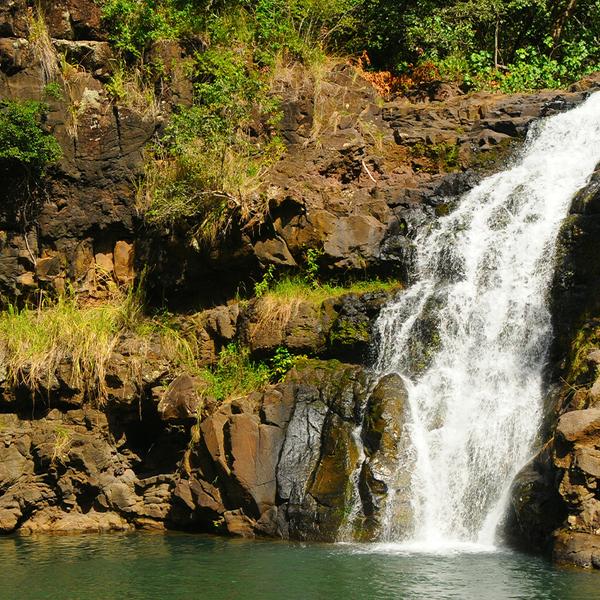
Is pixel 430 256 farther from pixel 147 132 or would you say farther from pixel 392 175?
pixel 147 132

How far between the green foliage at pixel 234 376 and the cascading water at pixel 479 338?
198cm

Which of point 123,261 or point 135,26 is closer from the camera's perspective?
point 123,261

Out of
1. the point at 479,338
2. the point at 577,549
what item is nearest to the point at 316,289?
the point at 479,338

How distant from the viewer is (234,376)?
15.3m

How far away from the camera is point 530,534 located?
37.5 ft

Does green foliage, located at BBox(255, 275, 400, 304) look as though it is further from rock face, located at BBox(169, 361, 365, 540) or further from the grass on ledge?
the grass on ledge

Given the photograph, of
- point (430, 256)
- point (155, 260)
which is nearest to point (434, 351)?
point (430, 256)

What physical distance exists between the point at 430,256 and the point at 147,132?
6178 mm

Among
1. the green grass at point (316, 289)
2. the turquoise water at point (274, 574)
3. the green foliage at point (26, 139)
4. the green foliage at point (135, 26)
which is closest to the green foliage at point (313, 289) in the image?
the green grass at point (316, 289)

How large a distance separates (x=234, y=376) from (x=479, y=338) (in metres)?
3.91

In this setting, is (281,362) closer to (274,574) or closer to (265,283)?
(265,283)

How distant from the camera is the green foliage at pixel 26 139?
17.1 metres

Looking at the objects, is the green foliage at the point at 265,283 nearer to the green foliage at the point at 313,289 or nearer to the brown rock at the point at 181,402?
the green foliage at the point at 313,289

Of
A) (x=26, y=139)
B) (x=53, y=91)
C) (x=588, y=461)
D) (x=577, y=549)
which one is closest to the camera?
(x=577, y=549)
